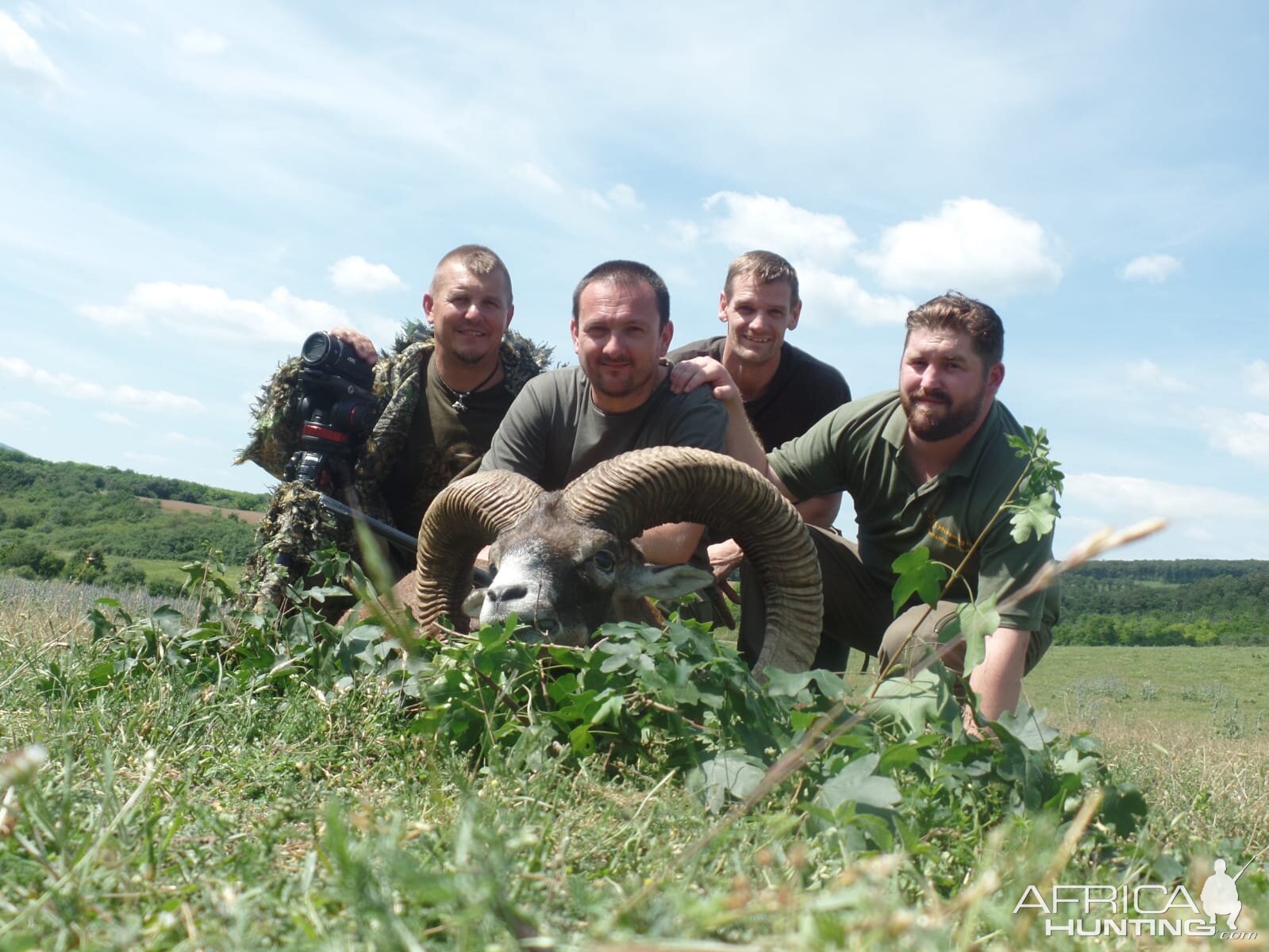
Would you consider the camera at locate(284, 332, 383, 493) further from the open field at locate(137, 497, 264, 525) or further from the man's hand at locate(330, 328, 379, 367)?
the open field at locate(137, 497, 264, 525)

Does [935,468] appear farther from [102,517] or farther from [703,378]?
[102,517]

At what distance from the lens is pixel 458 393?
23.1ft

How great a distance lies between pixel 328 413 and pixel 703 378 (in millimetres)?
2367

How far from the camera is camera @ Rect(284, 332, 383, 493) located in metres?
6.60

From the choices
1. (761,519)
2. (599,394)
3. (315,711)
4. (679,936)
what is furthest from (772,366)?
(679,936)

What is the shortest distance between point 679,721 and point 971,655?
767mm

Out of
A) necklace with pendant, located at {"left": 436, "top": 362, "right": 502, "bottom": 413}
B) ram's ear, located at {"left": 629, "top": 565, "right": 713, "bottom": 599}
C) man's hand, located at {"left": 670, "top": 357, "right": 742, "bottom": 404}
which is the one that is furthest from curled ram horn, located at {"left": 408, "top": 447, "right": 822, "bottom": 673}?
necklace with pendant, located at {"left": 436, "top": 362, "right": 502, "bottom": 413}

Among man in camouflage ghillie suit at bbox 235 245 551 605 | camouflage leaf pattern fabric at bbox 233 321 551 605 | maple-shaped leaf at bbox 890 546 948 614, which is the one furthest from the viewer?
man in camouflage ghillie suit at bbox 235 245 551 605

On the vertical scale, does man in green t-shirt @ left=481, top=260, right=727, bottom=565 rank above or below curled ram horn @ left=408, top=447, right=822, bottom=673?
above

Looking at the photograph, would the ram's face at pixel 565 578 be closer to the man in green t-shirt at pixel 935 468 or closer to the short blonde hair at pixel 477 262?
the man in green t-shirt at pixel 935 468

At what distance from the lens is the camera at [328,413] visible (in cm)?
660

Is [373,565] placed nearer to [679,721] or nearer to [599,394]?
[679,721]

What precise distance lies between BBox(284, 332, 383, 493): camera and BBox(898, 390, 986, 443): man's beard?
3339 mm

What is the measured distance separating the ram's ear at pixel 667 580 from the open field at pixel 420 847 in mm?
1855
